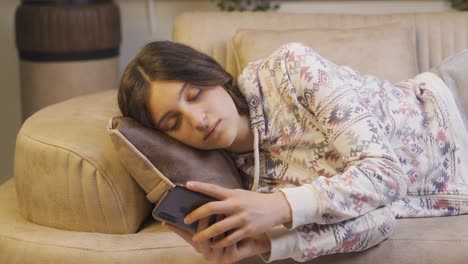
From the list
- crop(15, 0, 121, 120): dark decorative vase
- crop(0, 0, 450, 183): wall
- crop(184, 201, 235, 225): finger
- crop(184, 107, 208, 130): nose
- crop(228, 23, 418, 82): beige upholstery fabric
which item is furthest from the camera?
crop(0, 0, 450, 183): wall

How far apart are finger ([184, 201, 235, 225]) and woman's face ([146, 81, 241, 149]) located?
22 cm

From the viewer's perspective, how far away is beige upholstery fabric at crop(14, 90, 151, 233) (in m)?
1.31

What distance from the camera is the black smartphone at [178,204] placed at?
1.09 m

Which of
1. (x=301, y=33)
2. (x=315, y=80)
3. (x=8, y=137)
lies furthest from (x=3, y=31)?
(x=315, y=80)

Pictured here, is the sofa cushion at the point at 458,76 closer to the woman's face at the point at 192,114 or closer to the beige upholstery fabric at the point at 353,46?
the beige upholstery fabric at the point at 353,46

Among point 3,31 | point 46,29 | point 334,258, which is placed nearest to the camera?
point 334,258

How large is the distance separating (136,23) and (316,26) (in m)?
0.96

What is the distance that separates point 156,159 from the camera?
130 cm

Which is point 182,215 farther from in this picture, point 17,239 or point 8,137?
point 8,137

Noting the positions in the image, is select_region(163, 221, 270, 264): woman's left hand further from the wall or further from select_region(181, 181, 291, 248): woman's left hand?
the wall

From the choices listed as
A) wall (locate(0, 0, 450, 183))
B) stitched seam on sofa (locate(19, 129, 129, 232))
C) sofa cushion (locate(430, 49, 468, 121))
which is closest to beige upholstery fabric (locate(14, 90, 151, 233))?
stitched seam on sofa (locate(19, 129, 129, 232))

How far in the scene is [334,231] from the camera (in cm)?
118

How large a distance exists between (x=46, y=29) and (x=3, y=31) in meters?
0.48

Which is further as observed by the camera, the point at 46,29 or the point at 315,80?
the point at 46,29
